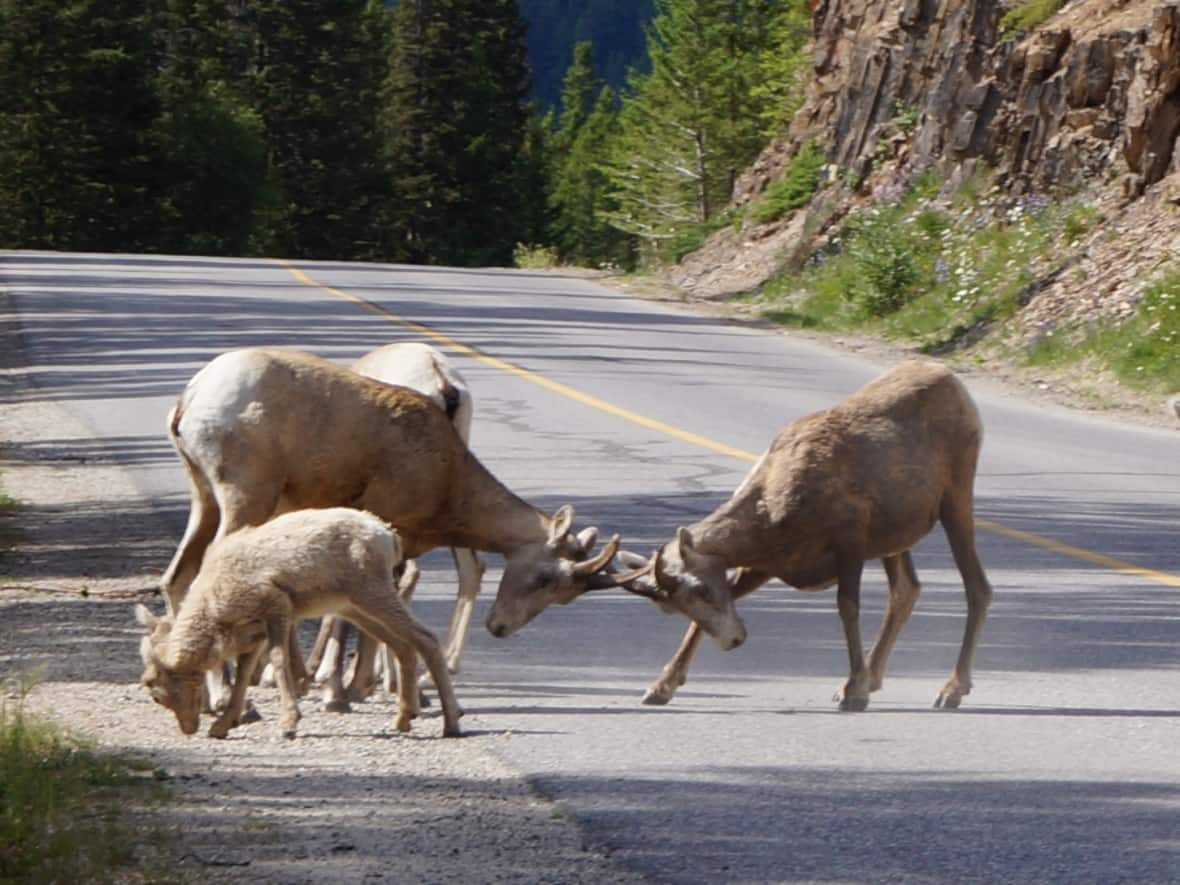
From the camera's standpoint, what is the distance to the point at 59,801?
7.11m

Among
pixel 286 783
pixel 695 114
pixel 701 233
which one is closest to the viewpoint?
pixel 286 783

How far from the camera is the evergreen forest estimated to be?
60.7 m

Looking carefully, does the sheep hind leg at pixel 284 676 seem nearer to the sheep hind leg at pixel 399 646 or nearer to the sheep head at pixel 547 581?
the sheep hind leg at pixel 399 646

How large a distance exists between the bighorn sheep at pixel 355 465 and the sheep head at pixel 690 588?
0.82ft

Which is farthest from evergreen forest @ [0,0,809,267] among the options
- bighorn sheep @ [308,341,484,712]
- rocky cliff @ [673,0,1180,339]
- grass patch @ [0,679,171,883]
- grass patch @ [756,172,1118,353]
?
grass patch @ [0,679,171,883]

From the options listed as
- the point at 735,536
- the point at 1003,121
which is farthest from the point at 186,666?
the point at 1003,121

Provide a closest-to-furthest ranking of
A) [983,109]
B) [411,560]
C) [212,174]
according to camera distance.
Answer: [411,560] → [983,109] → [212,174]

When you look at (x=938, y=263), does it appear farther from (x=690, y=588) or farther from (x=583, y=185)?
(x=583, y=185)

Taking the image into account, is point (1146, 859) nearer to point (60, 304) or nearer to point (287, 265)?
point (60, 304)

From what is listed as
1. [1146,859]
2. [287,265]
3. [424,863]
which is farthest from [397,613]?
[287,265]

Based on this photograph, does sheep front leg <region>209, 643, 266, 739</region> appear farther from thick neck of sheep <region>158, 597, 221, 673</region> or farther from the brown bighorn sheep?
the brown bighorn sheep

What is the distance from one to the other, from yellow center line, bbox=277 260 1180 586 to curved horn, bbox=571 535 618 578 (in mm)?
3997

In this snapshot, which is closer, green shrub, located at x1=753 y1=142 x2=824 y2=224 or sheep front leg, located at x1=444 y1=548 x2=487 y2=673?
sheep front leg, located at x1=444 y1=548 x2=487 y2=673

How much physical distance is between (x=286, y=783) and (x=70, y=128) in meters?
62.4
